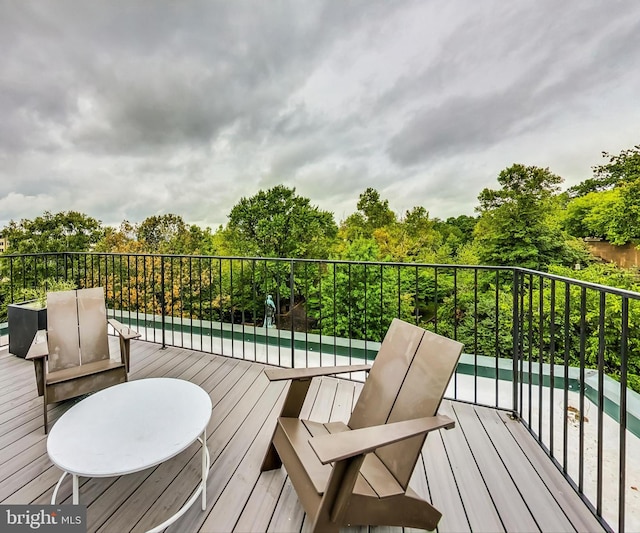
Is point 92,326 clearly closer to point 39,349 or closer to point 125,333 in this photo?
point 125,333

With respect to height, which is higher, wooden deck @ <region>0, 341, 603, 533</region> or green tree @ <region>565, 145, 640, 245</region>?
green tree @ <region>565, 145, 640, 245</region>

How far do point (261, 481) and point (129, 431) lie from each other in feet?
2.54

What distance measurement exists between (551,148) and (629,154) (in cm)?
294

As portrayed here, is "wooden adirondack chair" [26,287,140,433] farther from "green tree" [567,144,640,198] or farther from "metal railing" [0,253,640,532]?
"green tree" [567,144,640,198]

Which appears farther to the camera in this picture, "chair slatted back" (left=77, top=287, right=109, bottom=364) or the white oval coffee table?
"chair slatted back" (left=77, top=287, right=109, bottom=364)

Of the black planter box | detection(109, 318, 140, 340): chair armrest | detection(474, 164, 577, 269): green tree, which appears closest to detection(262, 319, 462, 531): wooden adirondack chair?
detection(109, 318, 140, 340): chair armrest

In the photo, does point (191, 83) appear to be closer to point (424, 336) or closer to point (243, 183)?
point (424, 336)

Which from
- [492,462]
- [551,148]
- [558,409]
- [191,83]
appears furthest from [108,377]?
[551,148]

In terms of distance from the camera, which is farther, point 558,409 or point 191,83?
point 191,83

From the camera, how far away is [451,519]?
1.37 metres

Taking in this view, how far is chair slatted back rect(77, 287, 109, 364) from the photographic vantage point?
2.51m

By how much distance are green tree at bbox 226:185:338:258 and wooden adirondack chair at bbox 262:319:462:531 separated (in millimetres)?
13729

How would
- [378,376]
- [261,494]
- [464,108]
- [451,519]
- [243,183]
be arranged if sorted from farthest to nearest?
[243,183] < [464,108] < [378,376] < [261,494] < [451,519]

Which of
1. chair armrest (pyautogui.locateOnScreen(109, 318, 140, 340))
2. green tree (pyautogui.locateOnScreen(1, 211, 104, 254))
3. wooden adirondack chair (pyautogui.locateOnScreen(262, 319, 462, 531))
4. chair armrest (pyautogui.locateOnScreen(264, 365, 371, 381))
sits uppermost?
green tree (pyautogui.locateOnScreen(1, 211, 104, 254))
